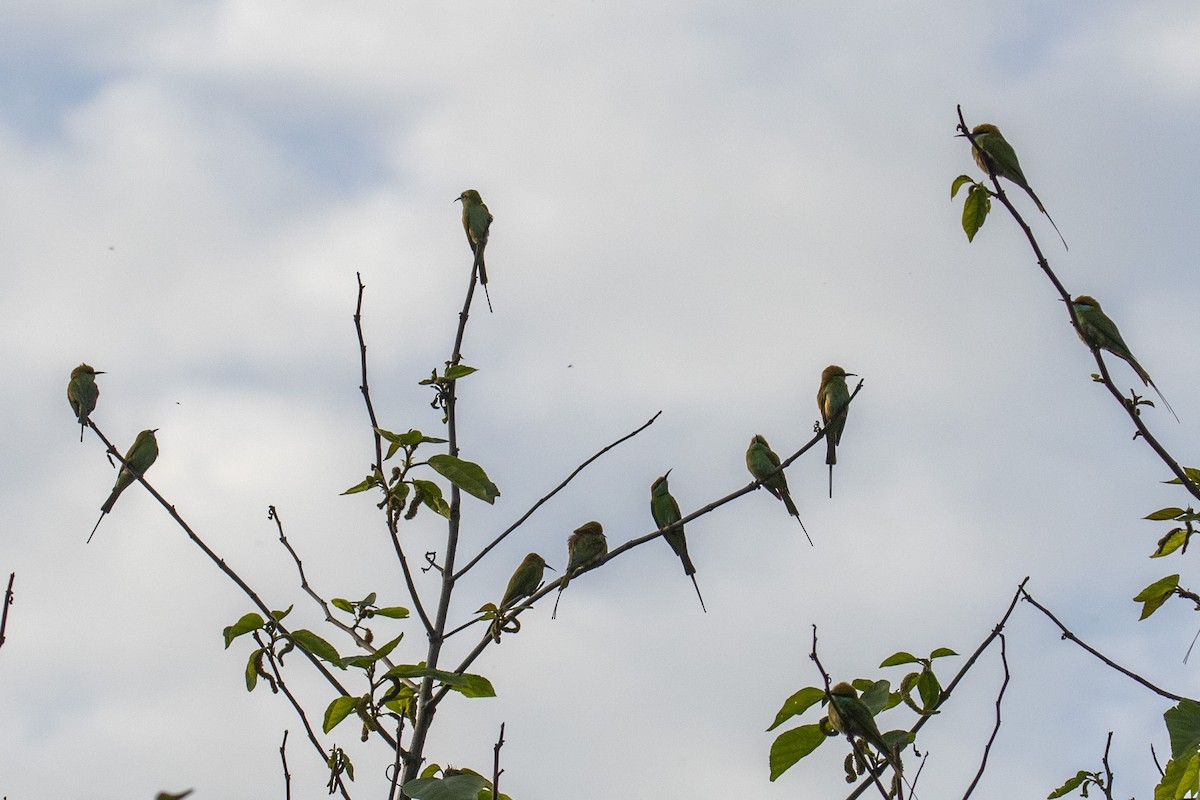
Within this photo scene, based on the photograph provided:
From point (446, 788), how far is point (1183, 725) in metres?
1.92

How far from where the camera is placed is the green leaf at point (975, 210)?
4023 millimetres

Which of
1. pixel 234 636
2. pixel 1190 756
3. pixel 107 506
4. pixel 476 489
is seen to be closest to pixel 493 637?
pixel 476 489

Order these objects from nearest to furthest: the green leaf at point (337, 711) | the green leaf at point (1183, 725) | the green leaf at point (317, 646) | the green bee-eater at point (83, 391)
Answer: the green leaf at point (1183, 725)
the green leaf at point (317, 646)
the green leaf at point (337, 711)
the green bee-eater at point (83, 391)

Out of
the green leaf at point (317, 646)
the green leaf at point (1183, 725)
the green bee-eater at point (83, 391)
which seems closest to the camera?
the green leaf at point (1183, 725)

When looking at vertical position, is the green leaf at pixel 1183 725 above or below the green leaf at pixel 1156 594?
below

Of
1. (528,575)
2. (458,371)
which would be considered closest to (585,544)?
(528,575)

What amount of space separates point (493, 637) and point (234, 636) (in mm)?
910

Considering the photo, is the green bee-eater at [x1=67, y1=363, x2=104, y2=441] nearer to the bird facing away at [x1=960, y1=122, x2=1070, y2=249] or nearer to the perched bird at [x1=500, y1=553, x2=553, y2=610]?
the perched bird at [x1=500, y1=553, x2=553, y2=610]

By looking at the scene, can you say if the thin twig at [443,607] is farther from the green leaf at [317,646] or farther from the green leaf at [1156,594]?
the green leaf at [1156,594]

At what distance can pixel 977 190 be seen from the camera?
4023 millimetres

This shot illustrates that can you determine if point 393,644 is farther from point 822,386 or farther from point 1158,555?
point 822,386

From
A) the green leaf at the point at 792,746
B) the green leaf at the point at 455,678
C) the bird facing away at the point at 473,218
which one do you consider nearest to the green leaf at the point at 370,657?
the green leaf at the point at 455,678

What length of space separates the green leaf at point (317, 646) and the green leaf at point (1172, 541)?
2.62m

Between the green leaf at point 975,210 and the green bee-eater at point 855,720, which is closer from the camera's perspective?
the green bee-eater at point 855,720
